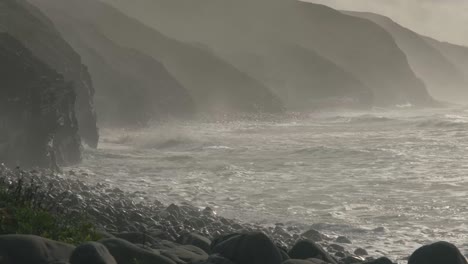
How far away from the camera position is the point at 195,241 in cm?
1266

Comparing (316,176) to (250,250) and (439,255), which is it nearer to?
(439,255)


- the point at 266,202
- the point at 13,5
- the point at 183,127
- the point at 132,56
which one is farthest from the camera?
the point at 132,56

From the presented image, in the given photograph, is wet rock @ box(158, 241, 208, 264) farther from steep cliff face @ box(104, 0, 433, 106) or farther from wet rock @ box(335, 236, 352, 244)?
steep cliff face @ box(104, 0, 433, 106)

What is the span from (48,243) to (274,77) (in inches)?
3530

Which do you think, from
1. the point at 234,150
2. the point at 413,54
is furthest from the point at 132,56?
the point at 413,54

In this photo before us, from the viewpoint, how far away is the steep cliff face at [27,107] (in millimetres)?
23312

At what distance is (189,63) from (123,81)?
23.6 metres

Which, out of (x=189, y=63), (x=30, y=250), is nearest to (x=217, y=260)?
(x=30, y=250)

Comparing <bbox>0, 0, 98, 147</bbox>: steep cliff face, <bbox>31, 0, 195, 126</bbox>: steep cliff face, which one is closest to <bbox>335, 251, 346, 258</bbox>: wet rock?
<bbox>0, 0, 98, 147</bbox>: steep cliff face

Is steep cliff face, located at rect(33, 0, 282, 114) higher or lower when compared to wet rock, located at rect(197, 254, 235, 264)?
higher

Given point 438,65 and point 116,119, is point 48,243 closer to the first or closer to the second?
point 116,119

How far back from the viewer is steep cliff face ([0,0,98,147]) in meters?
33.5

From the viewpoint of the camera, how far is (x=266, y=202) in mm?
21688

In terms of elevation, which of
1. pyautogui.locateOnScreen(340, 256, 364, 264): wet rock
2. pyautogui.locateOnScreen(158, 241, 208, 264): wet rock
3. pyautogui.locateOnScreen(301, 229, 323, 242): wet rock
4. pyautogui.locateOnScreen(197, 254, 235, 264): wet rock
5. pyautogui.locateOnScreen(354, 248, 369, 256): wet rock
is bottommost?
pyautogui.locateOnScreen(354, 248, 369, 256): wet rock
